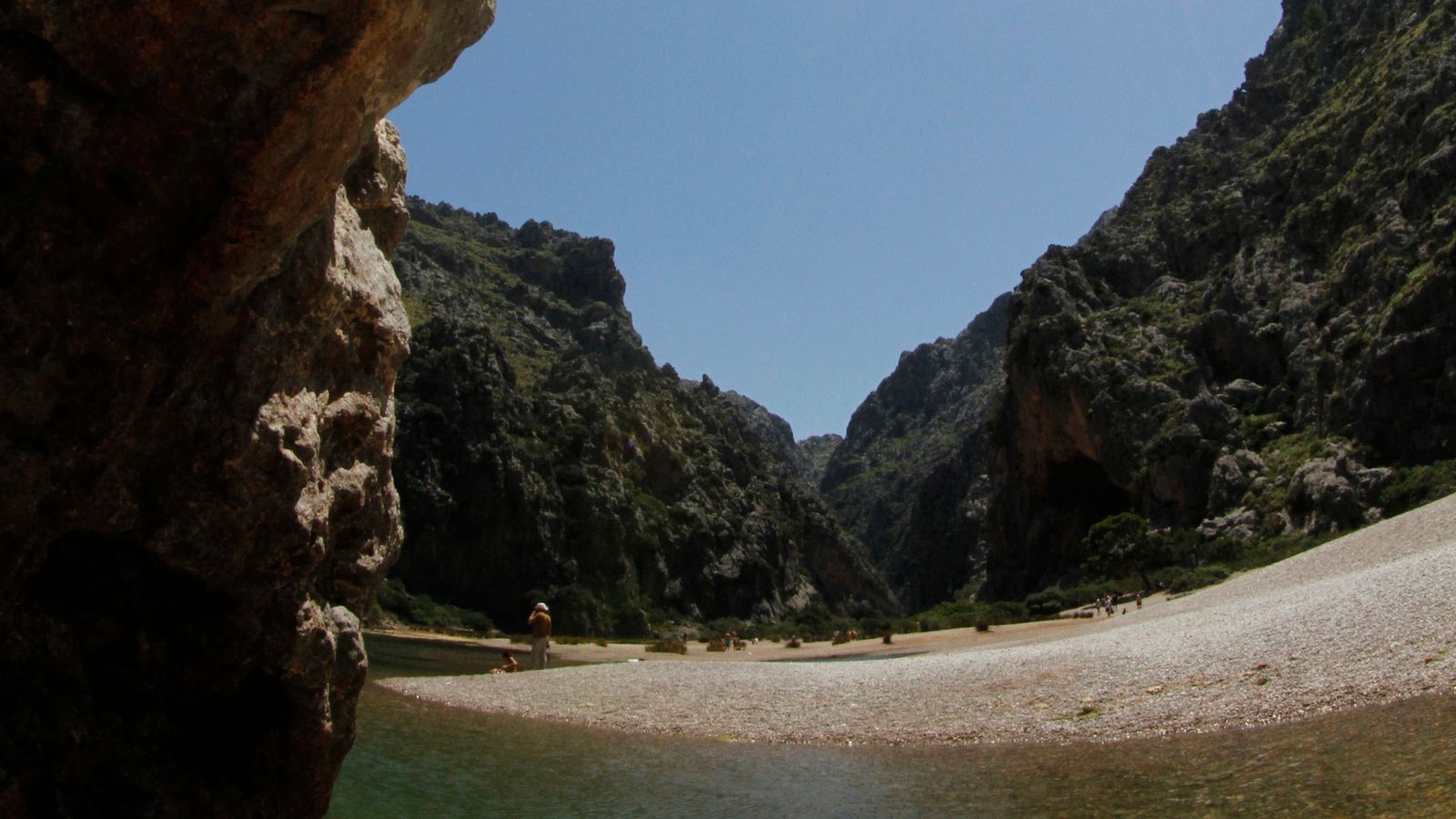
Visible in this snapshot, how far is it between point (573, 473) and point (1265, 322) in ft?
189

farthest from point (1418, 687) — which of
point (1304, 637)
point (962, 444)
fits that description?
point (962, 444)

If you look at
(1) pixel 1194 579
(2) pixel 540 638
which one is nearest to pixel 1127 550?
(1) pixel 1194 579

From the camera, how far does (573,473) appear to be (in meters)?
94.1

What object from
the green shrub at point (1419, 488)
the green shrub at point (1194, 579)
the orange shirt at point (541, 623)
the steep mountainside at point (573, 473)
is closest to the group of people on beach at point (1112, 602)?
the green shrub at point (1194, 579)

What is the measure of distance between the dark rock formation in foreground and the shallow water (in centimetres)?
321

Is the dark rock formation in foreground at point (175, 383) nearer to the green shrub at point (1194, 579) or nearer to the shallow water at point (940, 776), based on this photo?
the shallow water at point (940, 776)

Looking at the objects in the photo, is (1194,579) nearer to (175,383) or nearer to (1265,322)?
(1265,322)

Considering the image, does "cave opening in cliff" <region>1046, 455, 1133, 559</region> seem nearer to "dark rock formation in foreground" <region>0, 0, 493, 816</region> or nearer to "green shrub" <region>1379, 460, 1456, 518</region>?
"green shrub" <region>1379, 460, 1456, 518</region>

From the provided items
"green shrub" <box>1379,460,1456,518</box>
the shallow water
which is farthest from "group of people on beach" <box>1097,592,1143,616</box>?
the shallow water

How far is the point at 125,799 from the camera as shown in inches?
272

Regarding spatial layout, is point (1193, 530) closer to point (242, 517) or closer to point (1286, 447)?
point (1286, 447)

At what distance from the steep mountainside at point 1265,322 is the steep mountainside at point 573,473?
30462mm

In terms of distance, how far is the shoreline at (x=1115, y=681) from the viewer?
42.9 feet

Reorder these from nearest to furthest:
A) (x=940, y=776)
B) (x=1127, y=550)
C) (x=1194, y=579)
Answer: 1. (x=940, y=776)
2. (x=1194, y=579)
3. (x=1127, y=550)
